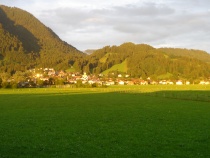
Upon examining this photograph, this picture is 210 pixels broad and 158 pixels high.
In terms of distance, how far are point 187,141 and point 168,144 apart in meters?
1.71

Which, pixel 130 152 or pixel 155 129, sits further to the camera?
pixel 155 129

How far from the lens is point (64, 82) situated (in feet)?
600

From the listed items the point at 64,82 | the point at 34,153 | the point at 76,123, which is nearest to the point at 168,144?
the point at 34,153

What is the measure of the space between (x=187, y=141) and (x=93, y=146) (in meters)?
6.18

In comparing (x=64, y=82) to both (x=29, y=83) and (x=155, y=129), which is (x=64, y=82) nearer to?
(x=29, y=83)

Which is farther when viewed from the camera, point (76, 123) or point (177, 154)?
point (76, 123)

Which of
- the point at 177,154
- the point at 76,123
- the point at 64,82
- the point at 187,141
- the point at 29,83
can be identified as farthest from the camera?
the point at 64,82

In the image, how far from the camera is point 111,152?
1752cm

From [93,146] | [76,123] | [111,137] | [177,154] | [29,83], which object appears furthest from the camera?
[29,83]

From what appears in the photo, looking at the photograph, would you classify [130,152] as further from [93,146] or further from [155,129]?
[155,129]

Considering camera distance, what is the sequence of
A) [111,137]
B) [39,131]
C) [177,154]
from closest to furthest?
[177,154], [111,137], [39,131]

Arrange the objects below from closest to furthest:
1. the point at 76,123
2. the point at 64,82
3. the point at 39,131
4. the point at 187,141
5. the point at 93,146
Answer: the point at 93,146 < the point at 187,141 < the point at 39,131 < the point at 76,123 < the point at 64,82

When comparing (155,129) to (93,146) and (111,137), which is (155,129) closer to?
(111,137)

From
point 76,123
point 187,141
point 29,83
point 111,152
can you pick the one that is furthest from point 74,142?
point 29,83
